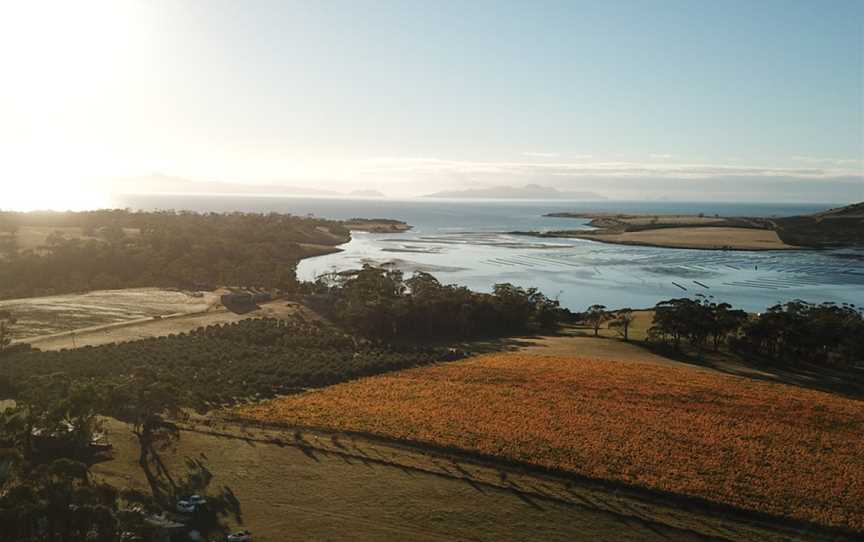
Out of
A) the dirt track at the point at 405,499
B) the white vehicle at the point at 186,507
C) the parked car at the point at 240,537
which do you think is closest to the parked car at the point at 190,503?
the white vehicle at the point at 186,507

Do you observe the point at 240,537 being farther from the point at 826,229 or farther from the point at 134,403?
the point at 826,229

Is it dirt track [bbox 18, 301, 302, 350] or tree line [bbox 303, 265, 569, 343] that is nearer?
dirt track [bbox 18, 301, 302, 350]

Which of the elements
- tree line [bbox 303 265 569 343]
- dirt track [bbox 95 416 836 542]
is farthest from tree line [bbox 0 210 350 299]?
dirt track [bbox 95 416 836 542]

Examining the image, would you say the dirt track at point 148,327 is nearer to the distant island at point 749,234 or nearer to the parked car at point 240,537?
the parked car at point 240,537

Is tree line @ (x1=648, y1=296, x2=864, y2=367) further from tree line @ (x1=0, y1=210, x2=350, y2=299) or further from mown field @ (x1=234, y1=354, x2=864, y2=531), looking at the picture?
tree line @ (x1=0, y1=210, x2=350, y2=299)

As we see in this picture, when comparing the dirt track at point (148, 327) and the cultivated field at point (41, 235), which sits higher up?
the cultivated field at point (41, 235)

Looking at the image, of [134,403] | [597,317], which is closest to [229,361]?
[134,403]
